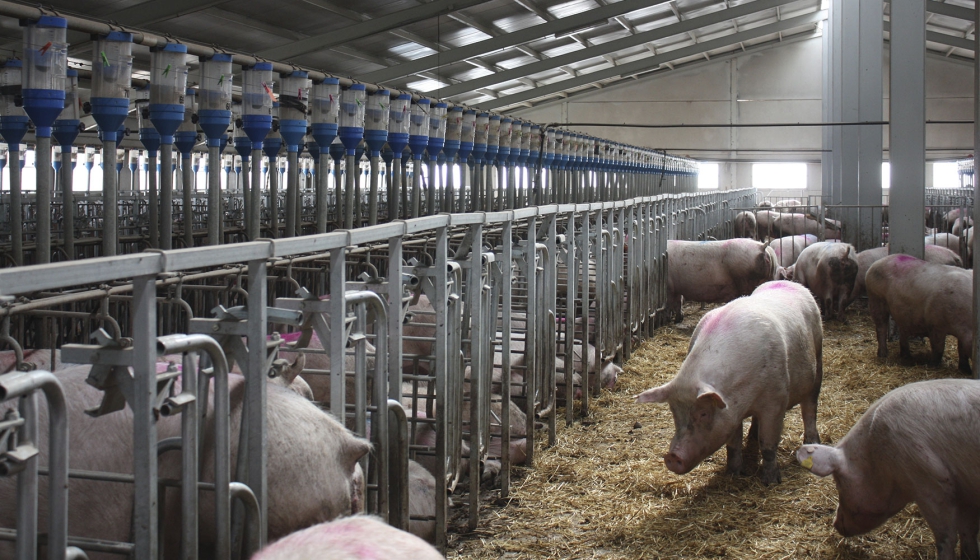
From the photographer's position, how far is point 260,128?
3.71m

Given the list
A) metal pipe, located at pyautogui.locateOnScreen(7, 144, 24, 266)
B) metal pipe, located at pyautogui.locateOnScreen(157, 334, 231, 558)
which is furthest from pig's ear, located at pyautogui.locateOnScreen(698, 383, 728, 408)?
metal pipe, located at pyautogui.locateOnScreen(7, 144, 24, 266)

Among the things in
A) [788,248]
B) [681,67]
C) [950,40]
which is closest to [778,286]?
[788,248]

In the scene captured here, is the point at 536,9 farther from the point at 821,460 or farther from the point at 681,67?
the point at 681,67

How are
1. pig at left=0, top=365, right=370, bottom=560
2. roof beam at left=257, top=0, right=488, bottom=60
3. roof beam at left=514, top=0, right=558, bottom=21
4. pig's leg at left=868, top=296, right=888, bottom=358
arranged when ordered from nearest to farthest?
pig at left=0, top=365, right=370, bottom=560, pig's leg at left=868, top=296, right=888, bottom=358, roof beam at left=257, top=0, right=488, bottom=60, roof beam at left=514, top=0, right=558, bottom=21

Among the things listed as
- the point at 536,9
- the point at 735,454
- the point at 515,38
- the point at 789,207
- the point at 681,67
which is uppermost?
the point at 681,67

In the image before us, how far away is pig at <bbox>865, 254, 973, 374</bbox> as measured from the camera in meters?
7.96

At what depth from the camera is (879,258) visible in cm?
1127

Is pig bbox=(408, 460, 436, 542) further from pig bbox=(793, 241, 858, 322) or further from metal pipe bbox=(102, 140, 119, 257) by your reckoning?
pig bbox=(793, 241, 858, 322)

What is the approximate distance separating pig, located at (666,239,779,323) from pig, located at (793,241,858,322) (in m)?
0.56

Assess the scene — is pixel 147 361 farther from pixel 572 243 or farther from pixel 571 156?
pixel 571 156

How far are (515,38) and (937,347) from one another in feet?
40.2

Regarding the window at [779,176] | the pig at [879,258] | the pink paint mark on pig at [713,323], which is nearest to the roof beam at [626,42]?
the window at [779,176]

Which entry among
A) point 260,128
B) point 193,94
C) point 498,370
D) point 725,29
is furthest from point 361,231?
point 725,29

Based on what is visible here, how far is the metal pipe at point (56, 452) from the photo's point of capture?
156 centimetres
